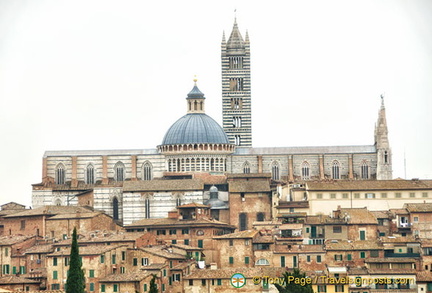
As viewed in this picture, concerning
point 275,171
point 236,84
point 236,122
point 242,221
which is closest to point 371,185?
point 242,221

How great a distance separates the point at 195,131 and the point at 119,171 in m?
7.27

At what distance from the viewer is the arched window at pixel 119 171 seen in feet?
387

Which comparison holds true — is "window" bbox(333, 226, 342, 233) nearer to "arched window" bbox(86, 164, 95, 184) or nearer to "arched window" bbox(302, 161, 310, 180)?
"arched window" bbox(302, 161, 310, 180)

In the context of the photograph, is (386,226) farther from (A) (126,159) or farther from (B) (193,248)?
(A) (126,159)

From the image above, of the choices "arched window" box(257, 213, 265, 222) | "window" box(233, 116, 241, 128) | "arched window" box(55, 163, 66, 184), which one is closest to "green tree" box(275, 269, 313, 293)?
"arched window" box(257, 213, 265, 222)

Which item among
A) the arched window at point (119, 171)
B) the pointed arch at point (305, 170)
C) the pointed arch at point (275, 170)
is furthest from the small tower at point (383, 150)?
the arched window at point (119, 171)

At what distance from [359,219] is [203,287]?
14.9 m

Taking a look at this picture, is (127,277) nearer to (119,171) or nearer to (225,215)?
(225,215)

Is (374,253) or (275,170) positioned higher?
(275,170)

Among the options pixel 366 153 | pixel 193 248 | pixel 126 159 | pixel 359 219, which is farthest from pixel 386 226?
pixel 126 159

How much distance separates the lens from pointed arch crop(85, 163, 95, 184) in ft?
387

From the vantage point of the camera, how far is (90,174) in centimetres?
11819

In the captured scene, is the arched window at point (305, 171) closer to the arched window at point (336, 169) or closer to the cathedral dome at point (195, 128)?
the arched window at point (336, 169)

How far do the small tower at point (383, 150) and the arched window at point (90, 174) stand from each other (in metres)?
23.7
